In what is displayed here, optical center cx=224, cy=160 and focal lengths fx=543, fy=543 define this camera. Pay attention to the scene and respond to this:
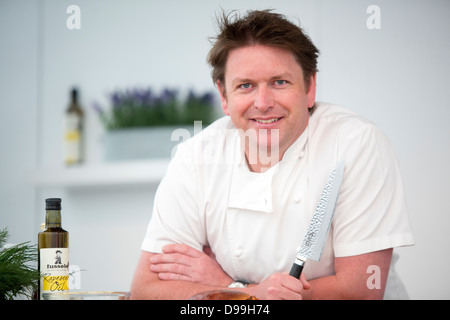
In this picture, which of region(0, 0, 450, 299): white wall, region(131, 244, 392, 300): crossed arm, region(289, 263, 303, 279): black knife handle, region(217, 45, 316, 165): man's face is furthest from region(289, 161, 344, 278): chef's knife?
region(0, 0, 450, 299): white wall

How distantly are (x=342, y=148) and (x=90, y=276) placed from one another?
957 mm

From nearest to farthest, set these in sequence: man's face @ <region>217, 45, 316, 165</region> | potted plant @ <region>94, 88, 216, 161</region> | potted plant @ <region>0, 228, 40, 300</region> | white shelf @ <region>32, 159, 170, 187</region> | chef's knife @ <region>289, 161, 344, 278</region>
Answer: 1. potted plant @ <region>0, 228, 40, 300</region>
2. chef's knife @ <region>289, 161, 344, 278</region>
3. man's face @ <region>217, 45, 316, 165</region>
4. potted plant @ <region>94, 88, 216, 161</region>
5. white shelf @ <region>32, 159, 170, 187</region>

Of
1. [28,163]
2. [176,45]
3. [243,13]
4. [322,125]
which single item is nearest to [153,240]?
[322,125]

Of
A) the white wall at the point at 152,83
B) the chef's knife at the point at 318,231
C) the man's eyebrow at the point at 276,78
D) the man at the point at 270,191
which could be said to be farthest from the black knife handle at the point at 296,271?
the white wall at the point at 152,83

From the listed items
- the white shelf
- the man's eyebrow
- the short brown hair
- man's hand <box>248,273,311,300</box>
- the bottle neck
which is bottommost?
man's hand <box>248,273,311,300</box>

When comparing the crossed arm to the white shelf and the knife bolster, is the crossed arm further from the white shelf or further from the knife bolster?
the white shelf

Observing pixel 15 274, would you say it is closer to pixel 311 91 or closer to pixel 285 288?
pixel 285 288

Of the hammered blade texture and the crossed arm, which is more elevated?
the hammered blade texture

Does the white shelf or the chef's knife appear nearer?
the chef's knife

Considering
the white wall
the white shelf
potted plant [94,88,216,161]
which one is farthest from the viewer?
the white shelf

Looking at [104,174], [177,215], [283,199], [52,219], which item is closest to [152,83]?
[104,174]

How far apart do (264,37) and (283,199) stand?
36cm

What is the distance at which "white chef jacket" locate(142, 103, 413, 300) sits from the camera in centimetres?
112

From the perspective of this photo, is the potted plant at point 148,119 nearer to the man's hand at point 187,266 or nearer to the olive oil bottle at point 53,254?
the man's hand at point 187,266
